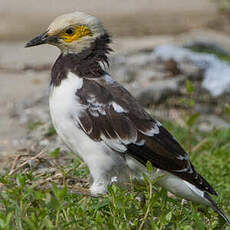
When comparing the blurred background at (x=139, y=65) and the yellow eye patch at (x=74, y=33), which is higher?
the yellow eye patch at (x=74, y=33)

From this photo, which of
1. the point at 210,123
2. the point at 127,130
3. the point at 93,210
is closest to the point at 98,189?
the point at 93,210

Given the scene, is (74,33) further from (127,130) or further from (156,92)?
(156,92)

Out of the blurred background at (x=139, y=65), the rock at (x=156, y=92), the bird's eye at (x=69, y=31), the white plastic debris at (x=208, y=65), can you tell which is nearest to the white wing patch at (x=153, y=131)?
the bird's eye at (x=69, y=31)

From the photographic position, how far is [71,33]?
13.3 feet

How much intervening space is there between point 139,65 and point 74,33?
4.40 m

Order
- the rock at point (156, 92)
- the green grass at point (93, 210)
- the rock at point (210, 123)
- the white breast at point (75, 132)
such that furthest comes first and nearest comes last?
the rock at point (156, 92) → the rock at point (210, 123) → the white breast at point (75, 132) → the green grass at point (93, 210)

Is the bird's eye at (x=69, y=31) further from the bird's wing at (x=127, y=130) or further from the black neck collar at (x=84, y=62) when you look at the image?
the bird's wing at (x=127, y=130)

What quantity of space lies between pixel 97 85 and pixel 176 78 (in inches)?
166

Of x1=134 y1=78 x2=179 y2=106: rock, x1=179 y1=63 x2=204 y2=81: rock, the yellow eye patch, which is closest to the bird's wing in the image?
the yellow eye patch

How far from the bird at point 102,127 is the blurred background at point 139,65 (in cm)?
174

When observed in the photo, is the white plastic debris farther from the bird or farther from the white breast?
the white breast

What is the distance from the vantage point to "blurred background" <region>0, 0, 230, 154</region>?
711 centimetres

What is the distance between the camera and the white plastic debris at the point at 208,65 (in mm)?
7883

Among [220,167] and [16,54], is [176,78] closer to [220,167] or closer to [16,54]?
[220,167]
